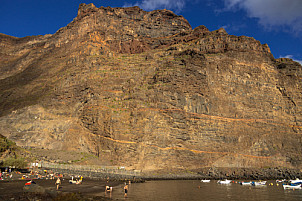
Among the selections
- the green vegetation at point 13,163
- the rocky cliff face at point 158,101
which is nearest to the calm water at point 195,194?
the green vegetation at point 13,163

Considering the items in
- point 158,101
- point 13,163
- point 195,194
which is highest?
point 158,101

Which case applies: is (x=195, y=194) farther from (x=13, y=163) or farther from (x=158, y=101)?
(x=158, y=101)

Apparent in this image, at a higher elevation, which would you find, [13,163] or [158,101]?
[158,101]

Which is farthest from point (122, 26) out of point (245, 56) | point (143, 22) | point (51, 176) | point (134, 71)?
point (51, 176)

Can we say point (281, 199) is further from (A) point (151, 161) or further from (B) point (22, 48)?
(B) point (22, 48)

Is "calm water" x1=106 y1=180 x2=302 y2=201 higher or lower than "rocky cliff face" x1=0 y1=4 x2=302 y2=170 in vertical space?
lower

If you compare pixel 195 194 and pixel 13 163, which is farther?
pixel 13 163

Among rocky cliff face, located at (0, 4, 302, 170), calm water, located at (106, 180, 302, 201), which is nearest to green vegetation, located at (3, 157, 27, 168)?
rocky cliff face, located at (0, 4, 302, 170)

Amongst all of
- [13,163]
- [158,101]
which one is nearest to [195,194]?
[13,163]

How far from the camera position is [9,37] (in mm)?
133250

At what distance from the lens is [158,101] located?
2464 inches

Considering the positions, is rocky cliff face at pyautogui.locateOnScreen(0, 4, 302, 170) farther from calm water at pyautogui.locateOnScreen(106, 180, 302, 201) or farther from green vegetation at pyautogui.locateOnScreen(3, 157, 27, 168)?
calm water at pyautogui.locateOnScreen(106, 180, 302, 201)

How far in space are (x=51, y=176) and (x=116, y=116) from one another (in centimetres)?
2150

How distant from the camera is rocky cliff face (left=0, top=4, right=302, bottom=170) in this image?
58188mm
